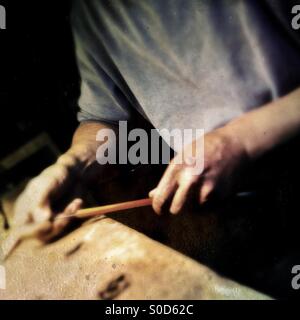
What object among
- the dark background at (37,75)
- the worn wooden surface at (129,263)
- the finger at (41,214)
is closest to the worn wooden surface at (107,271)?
the worn wooden surface at (129,263)

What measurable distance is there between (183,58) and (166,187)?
0.56 meters

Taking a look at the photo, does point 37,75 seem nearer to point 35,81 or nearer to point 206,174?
point 35,81

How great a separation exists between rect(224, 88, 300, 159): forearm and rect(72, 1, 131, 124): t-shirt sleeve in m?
0.71

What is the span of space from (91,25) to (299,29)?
921 mm

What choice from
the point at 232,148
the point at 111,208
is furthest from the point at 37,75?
the point at 232,148

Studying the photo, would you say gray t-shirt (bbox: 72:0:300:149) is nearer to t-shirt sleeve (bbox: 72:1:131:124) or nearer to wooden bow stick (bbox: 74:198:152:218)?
t-shirt sleeve (bbox: 72:1:131:124)

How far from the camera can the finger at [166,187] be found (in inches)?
44.7

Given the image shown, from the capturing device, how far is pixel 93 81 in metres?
1.62

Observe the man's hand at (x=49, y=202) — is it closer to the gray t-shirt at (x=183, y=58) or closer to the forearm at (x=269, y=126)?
the gray t-shirt at (x=183, y=58)

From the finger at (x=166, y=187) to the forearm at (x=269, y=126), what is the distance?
25 cm

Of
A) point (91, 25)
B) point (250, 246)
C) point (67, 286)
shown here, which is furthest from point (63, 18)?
point (250, 246)

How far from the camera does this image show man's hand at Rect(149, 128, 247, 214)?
1.11 meters

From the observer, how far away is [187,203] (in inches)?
45.7

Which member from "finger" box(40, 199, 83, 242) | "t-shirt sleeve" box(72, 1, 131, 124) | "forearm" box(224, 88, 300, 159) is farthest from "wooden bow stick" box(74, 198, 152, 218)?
"t-shirt sleeve" box(72, 1, 131, 124)
